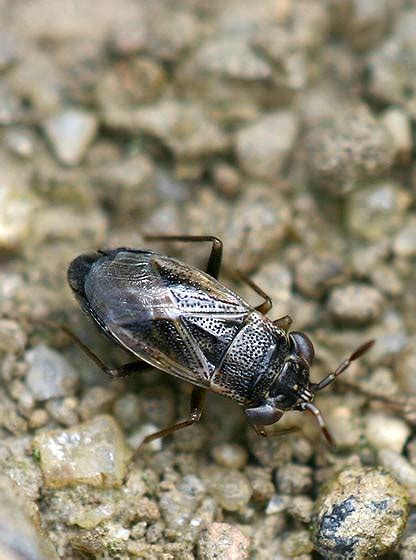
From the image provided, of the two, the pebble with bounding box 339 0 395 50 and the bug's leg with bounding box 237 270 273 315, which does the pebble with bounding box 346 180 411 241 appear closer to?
the bug's leg with bounding box 237 270 273 315

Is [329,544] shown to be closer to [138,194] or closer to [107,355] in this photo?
[107,355]

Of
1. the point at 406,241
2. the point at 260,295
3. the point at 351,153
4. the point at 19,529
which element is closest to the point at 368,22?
the point at 351,153

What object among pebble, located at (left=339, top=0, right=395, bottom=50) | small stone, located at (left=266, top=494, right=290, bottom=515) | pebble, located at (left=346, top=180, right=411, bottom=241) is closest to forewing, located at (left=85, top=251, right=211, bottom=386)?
small stone, located at (left=266, top=494, right=290, bottom=515)

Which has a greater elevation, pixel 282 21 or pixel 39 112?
pixel 282 21

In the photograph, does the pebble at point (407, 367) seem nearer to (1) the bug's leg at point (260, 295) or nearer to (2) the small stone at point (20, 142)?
(1) the bug's leg at point (260, 295)

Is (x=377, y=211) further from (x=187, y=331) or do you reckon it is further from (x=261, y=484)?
(x=261, y=484)

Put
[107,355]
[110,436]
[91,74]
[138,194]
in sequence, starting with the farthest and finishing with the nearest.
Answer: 1. [91,74]
2. [138,194]
3. [107,355]
4. [110,436]

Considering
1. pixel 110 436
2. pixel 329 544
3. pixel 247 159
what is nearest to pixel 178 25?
pixel 247 159
